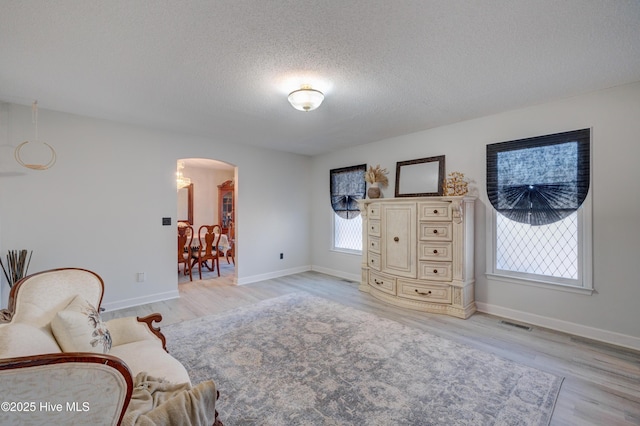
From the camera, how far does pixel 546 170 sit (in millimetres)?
3125

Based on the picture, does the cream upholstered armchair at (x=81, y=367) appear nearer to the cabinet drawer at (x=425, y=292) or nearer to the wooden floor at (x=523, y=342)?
the wooden floor at (x=523, y=342)

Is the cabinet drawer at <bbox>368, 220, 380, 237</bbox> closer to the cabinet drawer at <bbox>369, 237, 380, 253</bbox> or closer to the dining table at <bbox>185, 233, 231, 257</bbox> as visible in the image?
the cabinet drawer at <bbox>369, 237, 380, 253</bbox>

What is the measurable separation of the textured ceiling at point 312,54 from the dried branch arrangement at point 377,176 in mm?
1435

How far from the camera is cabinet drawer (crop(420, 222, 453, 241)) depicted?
3.55 metres

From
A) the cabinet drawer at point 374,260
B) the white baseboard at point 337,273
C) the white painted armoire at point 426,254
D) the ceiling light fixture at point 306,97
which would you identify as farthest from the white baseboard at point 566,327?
the ceiling light fixture at point 306,97

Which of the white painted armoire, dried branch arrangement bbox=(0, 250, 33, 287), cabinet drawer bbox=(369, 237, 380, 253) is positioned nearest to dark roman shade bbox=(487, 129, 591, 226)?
the white painted armoire

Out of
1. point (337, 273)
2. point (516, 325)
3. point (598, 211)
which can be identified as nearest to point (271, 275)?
point (337, 273)

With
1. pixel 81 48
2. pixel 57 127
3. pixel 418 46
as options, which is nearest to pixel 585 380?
pixel 418 46

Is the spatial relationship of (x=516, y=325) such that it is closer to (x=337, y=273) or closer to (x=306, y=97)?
(x=337, y=273)

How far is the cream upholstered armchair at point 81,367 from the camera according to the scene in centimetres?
83

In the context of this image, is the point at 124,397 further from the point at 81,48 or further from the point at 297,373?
the point at 81,48

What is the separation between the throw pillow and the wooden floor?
183 cm

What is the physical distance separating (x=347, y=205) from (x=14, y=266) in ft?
14.9

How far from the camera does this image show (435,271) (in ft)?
11.9
